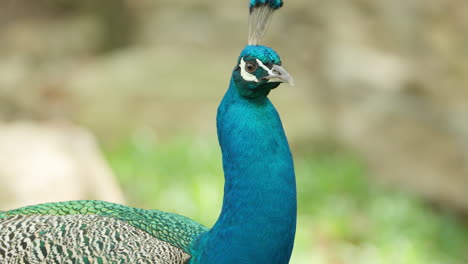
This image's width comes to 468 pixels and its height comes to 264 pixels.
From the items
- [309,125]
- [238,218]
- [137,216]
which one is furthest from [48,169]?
[309,125]

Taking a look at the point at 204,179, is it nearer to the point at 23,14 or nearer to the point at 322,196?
the point at 322,196

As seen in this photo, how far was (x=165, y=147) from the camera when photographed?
458 centimetres

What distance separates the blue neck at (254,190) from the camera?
67.2 inches

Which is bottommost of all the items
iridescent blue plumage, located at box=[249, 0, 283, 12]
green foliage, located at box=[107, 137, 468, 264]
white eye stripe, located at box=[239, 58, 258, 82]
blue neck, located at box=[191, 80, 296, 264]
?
green foliage, located at box=[107, 137, 468, 264]

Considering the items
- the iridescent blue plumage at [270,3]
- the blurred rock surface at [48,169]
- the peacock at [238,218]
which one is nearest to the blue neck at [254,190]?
the peacock at [238,218]

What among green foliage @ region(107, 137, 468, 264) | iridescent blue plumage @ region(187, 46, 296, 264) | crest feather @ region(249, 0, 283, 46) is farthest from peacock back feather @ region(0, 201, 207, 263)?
green foliage @ region(107, 137, 468, 264)

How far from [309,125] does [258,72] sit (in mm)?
3269

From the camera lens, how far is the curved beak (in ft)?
5.30

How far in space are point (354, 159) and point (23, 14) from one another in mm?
4142

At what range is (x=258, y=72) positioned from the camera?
→ 1.68m

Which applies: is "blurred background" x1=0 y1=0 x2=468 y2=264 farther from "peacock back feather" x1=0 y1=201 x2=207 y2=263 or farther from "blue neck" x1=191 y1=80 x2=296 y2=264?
"blue neck" x1=191 y1=80 x2=296 y2=264

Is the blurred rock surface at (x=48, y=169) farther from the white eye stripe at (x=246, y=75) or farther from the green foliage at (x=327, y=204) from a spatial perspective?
the white eye stripe at (x=246, y=75)

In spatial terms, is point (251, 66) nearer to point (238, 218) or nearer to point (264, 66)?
point (264, 66)

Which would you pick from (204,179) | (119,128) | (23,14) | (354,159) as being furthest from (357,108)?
(23,14)
